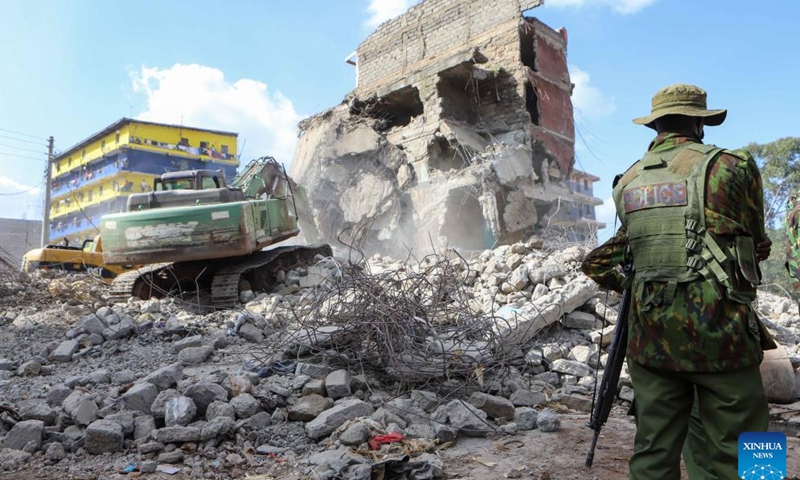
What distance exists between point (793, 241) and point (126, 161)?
118 feet

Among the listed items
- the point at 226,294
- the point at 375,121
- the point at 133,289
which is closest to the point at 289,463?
the point at 226,294

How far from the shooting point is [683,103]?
2064mm

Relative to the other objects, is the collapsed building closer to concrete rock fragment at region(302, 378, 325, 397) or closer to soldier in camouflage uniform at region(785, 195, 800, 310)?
soldier in camouflage uniform at region(785, 195, 800, 310)

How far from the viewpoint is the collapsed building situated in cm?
1230

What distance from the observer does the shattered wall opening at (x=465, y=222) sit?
12195 mm

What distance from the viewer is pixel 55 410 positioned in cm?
324

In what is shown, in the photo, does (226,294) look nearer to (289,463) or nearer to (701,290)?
(289,463)

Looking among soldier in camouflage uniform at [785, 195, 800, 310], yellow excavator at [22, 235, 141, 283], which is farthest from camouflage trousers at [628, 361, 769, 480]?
yellow excavator at [22, 235, 141, 283]

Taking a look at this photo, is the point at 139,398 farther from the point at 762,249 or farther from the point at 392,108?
the point at 392,108

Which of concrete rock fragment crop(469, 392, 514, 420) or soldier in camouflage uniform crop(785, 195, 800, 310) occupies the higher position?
soldier in camouflage uniform crop(785, 195, 800, 310)

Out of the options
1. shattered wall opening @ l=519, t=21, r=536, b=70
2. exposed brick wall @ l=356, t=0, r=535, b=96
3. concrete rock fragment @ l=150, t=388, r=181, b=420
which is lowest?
concrete rock fragment @ l=150, t=388, r=181, b=420

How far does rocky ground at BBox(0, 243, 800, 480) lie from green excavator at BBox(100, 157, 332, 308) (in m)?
1.75

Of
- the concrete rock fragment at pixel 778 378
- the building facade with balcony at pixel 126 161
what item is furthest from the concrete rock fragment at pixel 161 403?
the building facade with balcony at pixel 126 161

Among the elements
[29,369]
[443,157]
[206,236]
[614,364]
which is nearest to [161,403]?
[29,369]
